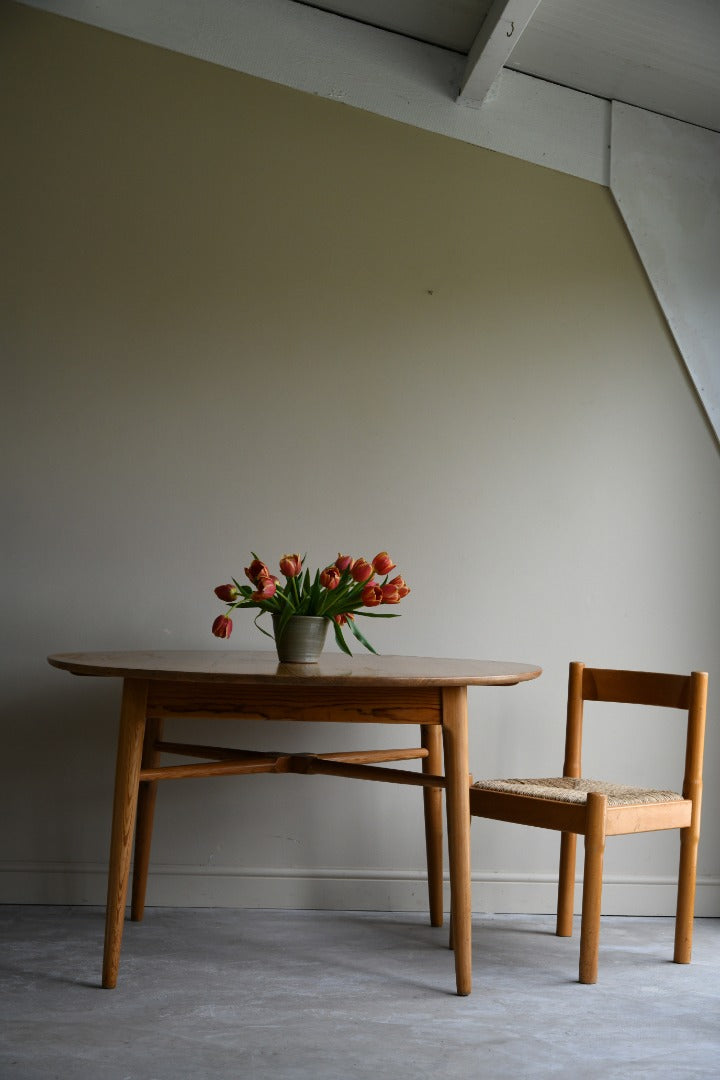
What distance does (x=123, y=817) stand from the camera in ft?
7.46

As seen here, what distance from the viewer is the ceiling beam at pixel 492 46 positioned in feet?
9.53

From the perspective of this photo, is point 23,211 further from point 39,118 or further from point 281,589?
point 281,589

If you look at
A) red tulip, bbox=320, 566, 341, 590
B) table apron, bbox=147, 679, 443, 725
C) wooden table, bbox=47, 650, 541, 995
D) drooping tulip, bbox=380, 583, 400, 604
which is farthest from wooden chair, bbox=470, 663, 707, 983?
red tulip, bbox=320, 566, 341, 590

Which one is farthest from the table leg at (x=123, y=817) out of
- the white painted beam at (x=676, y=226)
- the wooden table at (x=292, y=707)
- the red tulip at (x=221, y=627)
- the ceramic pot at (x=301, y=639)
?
the white painted beam at (x=676, y=226)

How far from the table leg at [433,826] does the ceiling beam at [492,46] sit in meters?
1.96

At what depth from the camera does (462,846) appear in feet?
7.64

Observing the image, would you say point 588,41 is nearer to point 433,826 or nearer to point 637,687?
point 637,687

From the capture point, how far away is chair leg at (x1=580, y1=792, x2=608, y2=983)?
7.95 feet

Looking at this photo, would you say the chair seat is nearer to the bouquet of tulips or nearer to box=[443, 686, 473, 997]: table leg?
box=[443, 686, 473, 997]: table leg

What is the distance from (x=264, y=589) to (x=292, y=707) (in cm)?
29

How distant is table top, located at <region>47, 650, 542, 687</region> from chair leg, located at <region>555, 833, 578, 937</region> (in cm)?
64

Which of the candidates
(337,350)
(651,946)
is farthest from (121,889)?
(337,350)

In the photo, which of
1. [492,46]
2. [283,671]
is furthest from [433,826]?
[492,46]

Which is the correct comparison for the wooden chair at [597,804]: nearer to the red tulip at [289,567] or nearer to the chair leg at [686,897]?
the chair leg at [686,897]
